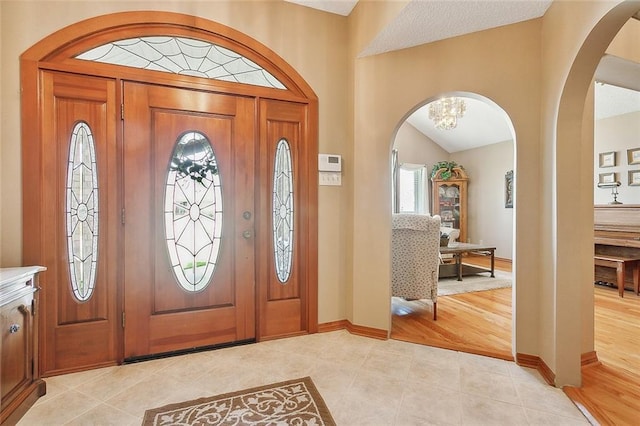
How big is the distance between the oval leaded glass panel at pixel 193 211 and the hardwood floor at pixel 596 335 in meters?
1.86

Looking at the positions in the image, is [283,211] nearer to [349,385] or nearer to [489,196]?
[349,385]

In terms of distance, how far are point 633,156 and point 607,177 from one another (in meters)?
0.46

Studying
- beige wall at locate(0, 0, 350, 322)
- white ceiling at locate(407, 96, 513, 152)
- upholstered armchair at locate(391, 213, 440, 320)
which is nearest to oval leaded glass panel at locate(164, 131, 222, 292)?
beige wall at locate(0, 0, 350, 322)

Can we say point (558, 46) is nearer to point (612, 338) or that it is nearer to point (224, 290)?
point (612, 338)

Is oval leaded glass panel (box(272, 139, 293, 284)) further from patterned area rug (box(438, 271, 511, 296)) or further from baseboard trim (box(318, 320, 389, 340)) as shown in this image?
patterned area rug (box(438, 271, 511, 296))

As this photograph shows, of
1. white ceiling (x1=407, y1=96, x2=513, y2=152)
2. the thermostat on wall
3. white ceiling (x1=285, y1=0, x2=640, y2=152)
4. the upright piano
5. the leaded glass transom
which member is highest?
white ceiling (x1=407, y1=96, x2=513, y2=152)

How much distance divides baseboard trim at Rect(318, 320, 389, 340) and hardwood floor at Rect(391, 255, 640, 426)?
0.52 ft

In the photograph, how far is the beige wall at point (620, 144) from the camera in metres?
4.82

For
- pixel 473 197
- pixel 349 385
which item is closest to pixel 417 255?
pixel 349 385

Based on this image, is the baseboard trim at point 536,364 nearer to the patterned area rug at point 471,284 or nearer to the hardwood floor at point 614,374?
the hardwood floor at point 614,374

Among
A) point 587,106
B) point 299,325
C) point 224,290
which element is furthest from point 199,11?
point 587,106

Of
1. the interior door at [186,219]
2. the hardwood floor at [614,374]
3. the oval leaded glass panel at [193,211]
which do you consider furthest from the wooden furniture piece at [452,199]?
the oval leaded glass panel at [193,211]

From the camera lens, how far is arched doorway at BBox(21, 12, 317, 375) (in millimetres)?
2029

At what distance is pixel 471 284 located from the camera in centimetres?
448
